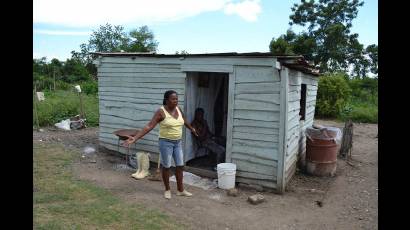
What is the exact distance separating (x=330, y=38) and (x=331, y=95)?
46.5ft

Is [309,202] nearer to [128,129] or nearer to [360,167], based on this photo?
[360,167]

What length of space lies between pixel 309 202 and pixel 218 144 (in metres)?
2.49

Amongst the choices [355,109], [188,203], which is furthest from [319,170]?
[355,109]

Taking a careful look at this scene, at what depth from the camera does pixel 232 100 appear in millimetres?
7367

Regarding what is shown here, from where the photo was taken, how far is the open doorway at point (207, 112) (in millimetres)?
8164

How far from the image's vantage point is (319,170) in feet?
28.1

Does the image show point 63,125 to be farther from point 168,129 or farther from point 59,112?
point 168,129

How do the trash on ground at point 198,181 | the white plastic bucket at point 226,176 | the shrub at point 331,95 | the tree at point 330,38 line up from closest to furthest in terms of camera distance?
the white plastic bucket at point 226,176 → the trash on ground at point 198,181 → the shrub at point 331,95 → the tree at point 330,38

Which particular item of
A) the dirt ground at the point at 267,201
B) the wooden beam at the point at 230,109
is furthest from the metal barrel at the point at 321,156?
the wooden beam at the point at 230,109

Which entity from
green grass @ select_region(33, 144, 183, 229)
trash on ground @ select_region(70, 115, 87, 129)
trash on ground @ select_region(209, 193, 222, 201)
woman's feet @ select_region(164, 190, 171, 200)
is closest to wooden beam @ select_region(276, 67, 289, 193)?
trash on ground @ select_region(209, 193, 222, 201)

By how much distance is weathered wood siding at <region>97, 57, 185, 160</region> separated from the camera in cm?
818

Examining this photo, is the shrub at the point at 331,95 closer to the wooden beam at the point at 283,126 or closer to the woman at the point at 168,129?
the wooden beam at the point at 283,126

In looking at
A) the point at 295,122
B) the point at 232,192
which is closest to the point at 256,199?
the point at 232,192

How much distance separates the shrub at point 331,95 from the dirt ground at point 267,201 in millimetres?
9161
